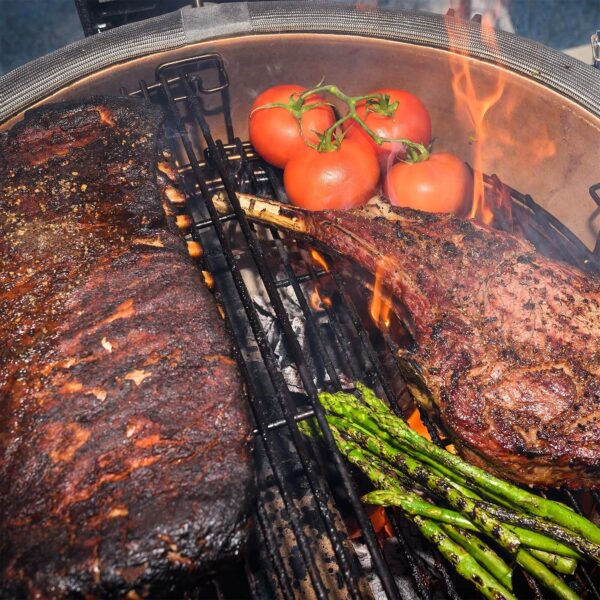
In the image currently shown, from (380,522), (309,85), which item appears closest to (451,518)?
(380,522)

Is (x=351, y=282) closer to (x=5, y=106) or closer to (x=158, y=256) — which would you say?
(x=158, y=256)

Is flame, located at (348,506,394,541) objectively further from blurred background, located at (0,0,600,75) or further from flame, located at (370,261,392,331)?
blurred background, located at (0,0,600,75)

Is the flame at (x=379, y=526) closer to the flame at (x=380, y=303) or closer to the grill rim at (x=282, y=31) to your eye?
the flame at (x=380, y=303)

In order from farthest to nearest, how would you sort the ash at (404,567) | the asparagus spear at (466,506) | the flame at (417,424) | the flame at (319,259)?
the flame at (319,259) < the flame at (417,424) < the ash at (404,567) < the asparagus spear at (466,506)

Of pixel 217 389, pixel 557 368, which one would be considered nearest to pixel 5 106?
pixel 217 389

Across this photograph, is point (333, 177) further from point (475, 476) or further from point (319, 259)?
point (475, 476)

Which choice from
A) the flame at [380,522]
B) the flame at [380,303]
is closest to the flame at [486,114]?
the flame at [380,303]
